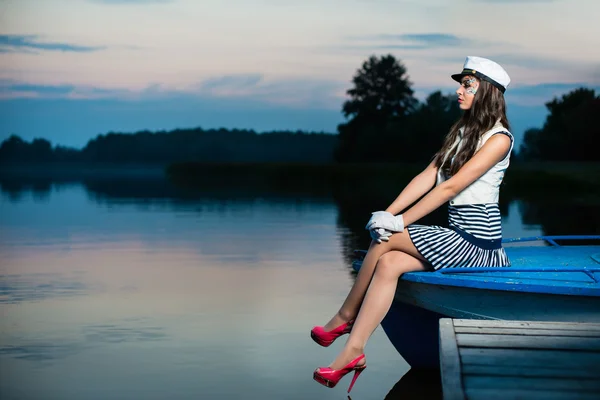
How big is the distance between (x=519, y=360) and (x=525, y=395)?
0.52 meters

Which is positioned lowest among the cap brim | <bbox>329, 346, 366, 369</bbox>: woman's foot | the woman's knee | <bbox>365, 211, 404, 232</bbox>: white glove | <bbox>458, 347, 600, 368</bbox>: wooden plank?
<bbox>329, 346, 366, 369</bbox>: woman's foot

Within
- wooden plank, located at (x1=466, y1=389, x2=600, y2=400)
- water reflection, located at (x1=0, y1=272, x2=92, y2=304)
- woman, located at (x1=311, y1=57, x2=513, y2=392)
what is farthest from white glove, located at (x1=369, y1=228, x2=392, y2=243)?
water reflection, located at (x1=0, y1=272, x2=92, y2=304)

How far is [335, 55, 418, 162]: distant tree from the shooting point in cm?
7356

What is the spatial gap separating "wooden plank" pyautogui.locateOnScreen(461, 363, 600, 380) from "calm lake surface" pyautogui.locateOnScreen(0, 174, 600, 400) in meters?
1.52

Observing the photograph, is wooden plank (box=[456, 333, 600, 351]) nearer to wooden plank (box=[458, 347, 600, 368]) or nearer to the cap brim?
wooden plank (box=[458, 347, 600, 368])

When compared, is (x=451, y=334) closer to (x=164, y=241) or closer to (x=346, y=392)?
(x=346, y=392)

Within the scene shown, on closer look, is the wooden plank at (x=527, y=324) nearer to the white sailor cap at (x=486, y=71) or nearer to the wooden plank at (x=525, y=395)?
the wooden plank at (x=525, y=395)

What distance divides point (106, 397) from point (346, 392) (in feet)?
4.01

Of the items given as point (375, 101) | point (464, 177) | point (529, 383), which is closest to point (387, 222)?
point (464, 177)

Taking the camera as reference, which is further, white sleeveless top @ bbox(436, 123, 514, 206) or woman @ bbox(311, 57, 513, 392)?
white sleeveless top @ bbox(436, 123, 514, 206)

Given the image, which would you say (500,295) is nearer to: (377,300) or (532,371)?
(377,300)

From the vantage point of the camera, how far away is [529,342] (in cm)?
430

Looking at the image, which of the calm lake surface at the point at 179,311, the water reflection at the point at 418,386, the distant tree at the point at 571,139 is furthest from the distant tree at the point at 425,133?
the water reflection at the point at 418,386

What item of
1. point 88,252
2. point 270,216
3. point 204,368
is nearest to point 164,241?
point 88,252
